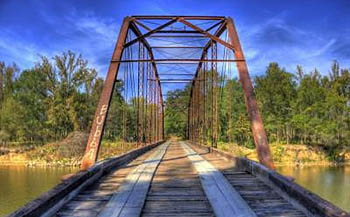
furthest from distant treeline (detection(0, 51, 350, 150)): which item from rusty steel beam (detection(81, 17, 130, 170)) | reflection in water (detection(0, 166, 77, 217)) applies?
rusty steel beam (detection(81, 17, 130, 170))

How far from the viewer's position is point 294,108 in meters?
Answer: 46.0

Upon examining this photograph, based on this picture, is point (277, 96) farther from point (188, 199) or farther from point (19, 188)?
point (188, 199)

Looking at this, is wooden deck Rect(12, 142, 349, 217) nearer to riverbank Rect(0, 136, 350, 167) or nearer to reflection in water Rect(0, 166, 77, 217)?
reflection in water Rect(0, 166, 77, 217)

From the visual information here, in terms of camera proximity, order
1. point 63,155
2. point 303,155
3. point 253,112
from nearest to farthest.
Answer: point 253,112
point 63,155
point 303,155

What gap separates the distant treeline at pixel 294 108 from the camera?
42438 mm

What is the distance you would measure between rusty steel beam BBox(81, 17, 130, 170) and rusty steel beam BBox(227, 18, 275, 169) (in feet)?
8.63

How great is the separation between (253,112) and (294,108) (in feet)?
142

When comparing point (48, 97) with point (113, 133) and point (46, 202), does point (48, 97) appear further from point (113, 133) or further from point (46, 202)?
point (46, 202)

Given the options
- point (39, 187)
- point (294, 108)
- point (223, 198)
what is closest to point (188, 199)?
point (223, 198)

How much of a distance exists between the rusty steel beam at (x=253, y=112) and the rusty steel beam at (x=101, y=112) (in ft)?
8.63

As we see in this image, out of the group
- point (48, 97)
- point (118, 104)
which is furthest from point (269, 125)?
point (48, 97)

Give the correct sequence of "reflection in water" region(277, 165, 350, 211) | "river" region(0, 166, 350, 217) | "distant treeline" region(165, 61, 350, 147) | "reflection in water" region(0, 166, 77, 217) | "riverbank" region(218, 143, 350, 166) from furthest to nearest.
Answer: "distant treeline" region(165, 61, 350, 147)
"riverbank" region(218, 143, 350, 166)
"reflection in water" region(277, 165, 350, 211)
"river" region(0, 166, 350, 217)
"reflection in water" region(0, 166, 77, 217)

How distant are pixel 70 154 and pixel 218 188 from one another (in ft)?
113

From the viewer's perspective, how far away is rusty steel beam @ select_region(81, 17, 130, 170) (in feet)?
17.3
